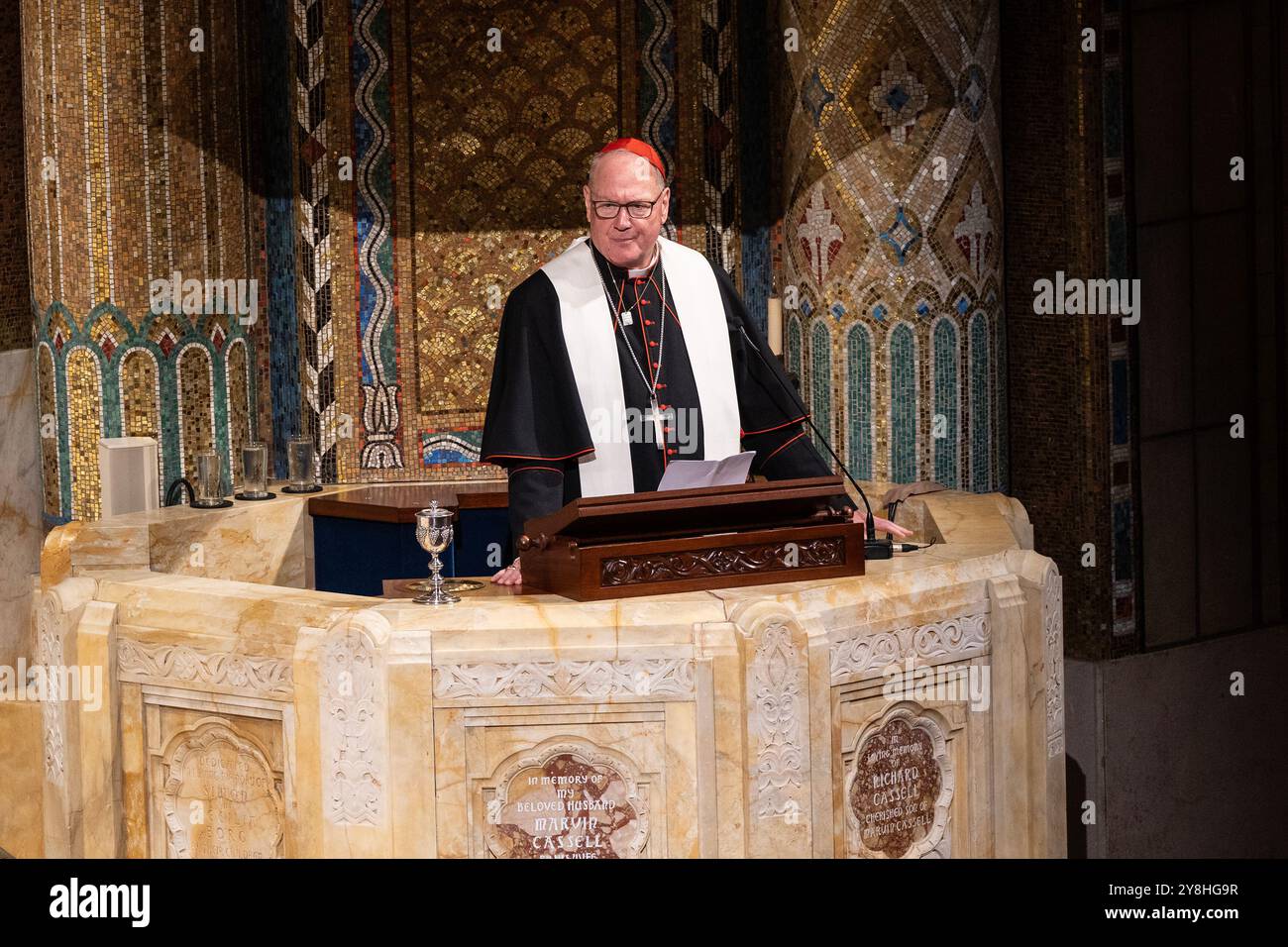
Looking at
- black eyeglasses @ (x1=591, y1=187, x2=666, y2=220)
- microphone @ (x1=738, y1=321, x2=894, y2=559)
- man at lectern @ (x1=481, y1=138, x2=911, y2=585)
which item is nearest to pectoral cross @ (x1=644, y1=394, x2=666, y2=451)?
man at lectern @ (x1=481, y1=138, x2=911, y2=585)

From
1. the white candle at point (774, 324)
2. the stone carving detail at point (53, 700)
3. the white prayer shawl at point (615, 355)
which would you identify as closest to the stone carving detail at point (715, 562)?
the white prayer shawl at point (615, 355)

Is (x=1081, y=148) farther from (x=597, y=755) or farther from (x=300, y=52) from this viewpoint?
(x=597, y=755)

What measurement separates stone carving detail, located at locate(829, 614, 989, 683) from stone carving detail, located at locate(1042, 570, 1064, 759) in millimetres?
224

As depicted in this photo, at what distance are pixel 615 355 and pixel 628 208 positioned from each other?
1.54ft

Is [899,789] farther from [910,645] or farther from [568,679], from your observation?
[568,679]

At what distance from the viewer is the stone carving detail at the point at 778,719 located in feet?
15.5

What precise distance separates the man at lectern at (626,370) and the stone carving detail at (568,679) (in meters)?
0.75

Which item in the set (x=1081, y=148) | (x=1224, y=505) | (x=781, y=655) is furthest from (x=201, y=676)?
(x=1224, y=505)

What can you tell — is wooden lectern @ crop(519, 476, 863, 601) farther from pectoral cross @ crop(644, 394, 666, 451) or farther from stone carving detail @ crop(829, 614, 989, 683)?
pectoral cross @ crop(644, 394, 666, 451)

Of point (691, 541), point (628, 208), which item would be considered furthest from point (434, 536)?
point (628, 208)

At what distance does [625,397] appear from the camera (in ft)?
18.8

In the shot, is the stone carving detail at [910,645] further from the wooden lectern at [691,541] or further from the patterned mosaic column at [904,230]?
the patterned mosaic column at [904,230]

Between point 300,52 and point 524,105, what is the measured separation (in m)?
0.91

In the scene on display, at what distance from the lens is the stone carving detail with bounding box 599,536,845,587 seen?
15.9 ft
